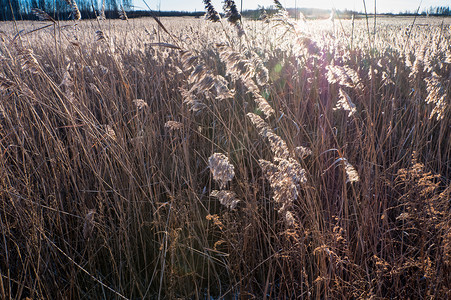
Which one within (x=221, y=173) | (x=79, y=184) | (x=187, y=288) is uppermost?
(x=221, y=173)

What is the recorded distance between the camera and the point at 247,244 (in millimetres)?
1422

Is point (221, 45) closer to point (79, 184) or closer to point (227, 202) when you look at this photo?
point (227, 202)

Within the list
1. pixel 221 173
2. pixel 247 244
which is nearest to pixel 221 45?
pixel 221 173

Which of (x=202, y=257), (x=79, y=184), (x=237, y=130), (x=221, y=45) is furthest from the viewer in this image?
(x=237, y=130)

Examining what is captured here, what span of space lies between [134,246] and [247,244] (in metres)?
0.57

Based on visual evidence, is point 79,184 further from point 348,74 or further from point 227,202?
point 348,74

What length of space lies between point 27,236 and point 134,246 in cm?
46

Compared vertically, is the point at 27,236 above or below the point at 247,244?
above

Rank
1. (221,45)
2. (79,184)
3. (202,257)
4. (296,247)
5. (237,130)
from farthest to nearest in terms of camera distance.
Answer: (237,130) < (79,184) < (202,257) < (296,247) < (221,45)

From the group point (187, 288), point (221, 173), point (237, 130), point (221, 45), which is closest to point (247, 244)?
point (187, 288)

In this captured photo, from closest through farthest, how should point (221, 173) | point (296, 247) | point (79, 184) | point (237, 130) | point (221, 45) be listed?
point (221, 173)
point (221, 45)
point (296, 247)
point (79, 184)
point (237, 130)

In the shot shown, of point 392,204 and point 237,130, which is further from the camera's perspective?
point 237,130

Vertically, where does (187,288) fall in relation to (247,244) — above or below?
below

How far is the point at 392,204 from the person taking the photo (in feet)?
5.74
